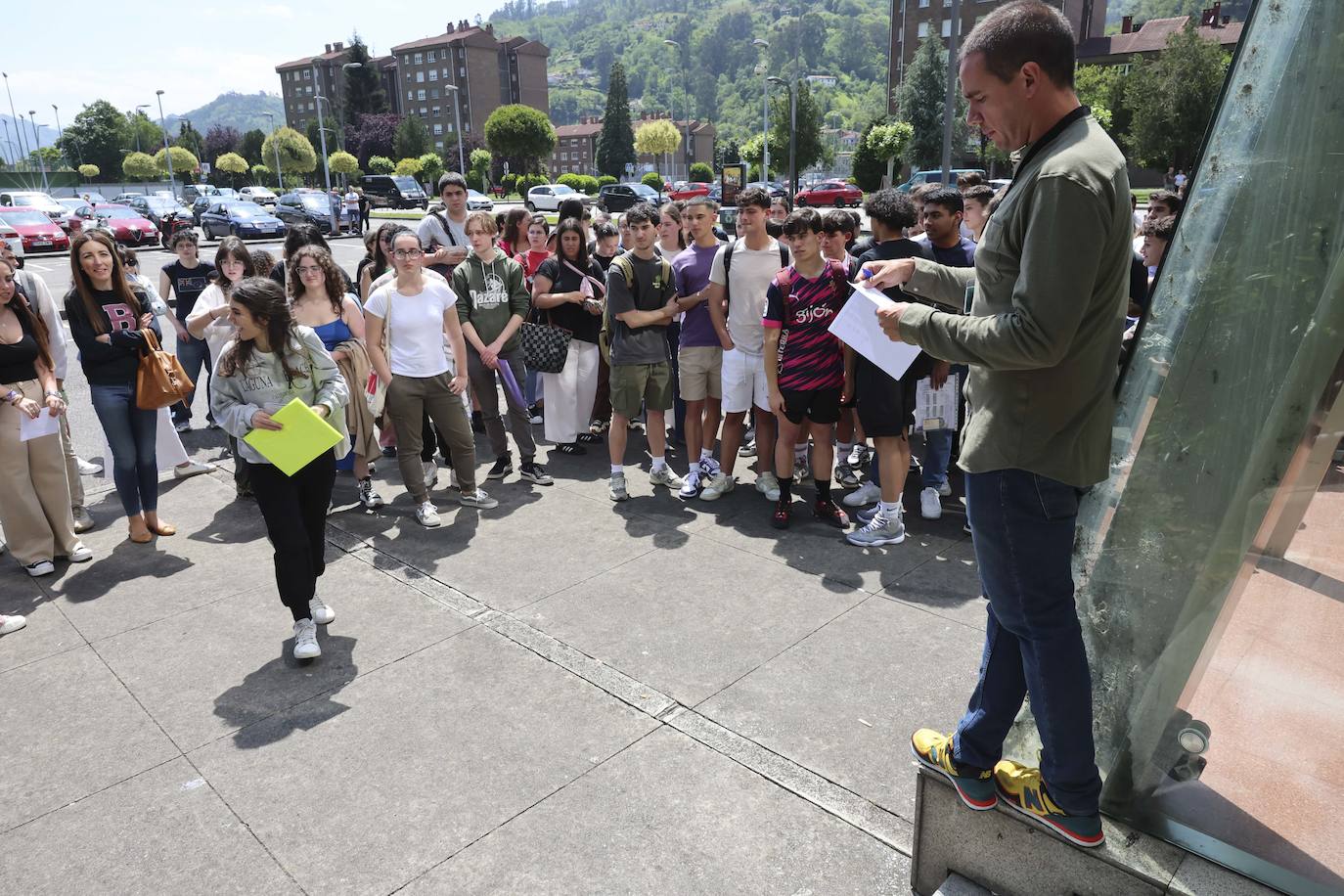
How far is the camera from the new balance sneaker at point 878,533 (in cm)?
525

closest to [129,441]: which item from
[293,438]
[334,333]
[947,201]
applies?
[334,333]

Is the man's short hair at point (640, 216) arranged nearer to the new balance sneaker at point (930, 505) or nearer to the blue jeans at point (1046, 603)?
the new balance sneaker at point (930, 505)

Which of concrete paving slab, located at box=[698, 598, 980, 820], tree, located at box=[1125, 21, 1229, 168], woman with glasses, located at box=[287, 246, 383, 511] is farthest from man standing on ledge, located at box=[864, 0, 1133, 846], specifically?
tree, located at box=[1125, 21, 1229, 168]

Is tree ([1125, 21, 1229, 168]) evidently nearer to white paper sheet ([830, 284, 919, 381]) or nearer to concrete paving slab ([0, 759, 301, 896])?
white paper sheet ([830, 284, 919, 381])

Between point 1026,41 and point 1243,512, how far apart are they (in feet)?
3.80

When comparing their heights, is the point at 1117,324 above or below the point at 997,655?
above

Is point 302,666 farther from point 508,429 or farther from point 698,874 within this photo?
point 508,429

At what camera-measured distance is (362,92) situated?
3937 inches

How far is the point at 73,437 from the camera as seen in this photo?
8.05 meters

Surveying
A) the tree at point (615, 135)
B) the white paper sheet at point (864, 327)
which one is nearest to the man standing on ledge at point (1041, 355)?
the white paper sheet at point (864, 327)

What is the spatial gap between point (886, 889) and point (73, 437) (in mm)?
8306

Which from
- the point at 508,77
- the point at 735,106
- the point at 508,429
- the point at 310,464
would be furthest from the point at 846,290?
the point at 735,106

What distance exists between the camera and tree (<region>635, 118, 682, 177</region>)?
83125mm

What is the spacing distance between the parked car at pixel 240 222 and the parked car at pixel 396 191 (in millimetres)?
12835
